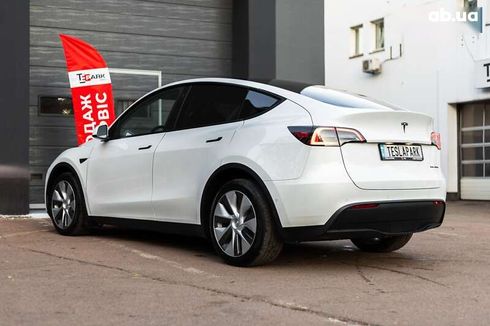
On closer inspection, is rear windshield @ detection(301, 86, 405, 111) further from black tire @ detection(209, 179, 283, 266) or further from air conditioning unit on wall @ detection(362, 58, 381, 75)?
air conditioning unit on wall @ detection(362, 58, 381, 75)

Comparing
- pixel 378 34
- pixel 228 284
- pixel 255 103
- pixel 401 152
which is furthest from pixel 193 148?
pixel 378 34

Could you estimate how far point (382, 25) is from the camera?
21.5 m

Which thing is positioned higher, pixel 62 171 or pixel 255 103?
pixel 255 103

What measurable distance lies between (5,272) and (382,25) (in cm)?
1848

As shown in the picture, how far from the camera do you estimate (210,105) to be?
6.00 meters

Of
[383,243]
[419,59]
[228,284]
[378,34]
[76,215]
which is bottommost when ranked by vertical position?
[228,284]

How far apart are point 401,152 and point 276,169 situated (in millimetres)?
1078

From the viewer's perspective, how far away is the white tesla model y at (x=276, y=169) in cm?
498

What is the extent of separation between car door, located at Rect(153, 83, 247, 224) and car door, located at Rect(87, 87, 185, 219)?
169mm

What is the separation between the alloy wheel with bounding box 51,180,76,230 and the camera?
7.18 meters

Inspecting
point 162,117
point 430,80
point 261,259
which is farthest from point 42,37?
point 430,80

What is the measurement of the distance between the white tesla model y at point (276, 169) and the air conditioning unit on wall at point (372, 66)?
15.5m

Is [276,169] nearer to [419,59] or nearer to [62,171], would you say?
[62,171]

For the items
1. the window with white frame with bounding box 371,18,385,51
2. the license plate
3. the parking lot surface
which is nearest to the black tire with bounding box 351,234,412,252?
the parking lot surface
